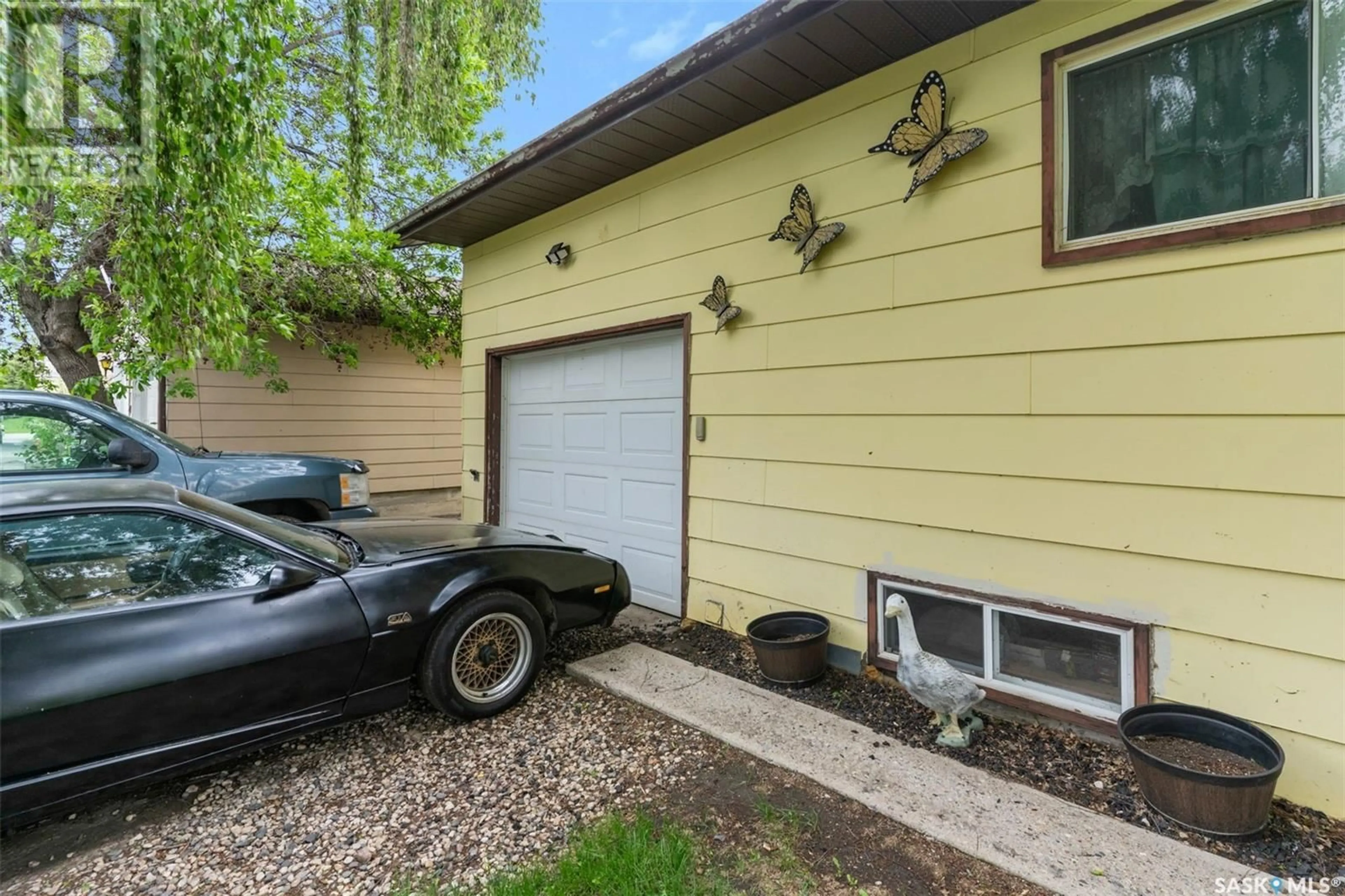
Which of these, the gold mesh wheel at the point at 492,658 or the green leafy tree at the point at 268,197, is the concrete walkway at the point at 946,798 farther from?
the green leafy tree at the point at 268,197

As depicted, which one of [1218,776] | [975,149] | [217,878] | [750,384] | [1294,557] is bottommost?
[217,878]

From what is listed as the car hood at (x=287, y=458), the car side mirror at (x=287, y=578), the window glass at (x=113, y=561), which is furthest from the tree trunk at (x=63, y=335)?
the car side mirror at (x=287, y=578)

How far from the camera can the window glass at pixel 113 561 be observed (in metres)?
2.00

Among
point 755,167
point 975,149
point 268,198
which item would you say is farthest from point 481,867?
point 268,198

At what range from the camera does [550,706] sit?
2.95 metres

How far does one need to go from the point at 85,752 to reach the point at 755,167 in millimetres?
4066

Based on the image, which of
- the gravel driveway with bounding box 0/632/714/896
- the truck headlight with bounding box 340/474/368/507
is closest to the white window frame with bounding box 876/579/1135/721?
the gravel driveway with bounding box 0/632/714/896

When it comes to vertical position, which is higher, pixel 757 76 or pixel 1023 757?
pixel 757 76

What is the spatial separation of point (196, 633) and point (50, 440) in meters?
2.98

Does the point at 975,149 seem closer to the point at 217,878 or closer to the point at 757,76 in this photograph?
the point at 757,76

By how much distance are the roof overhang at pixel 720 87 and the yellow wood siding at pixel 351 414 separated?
354 cm

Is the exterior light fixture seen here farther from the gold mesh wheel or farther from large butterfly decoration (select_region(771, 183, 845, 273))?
the gold mesh wheel

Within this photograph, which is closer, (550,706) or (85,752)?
(85,752)

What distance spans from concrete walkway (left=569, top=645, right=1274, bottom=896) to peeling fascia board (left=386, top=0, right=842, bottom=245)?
3.29 meters
